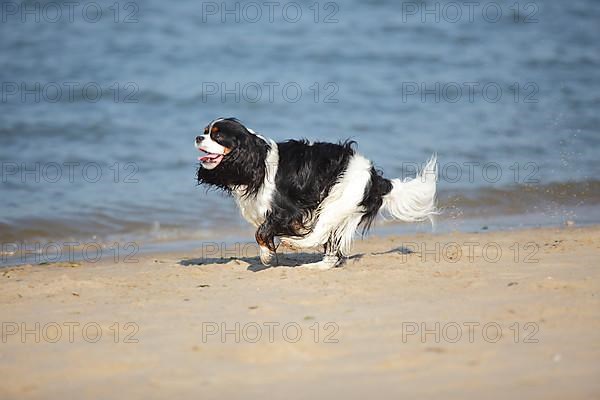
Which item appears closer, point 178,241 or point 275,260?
point 275,260

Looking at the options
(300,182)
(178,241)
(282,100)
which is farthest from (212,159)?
(282,100)

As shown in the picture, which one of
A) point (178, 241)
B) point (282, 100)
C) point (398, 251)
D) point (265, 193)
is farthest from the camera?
point (282, 100)

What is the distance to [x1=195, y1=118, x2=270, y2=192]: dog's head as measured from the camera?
5973 millimetres

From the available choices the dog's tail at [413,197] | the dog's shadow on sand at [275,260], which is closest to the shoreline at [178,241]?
the dog's shadow on sand at [275,260]

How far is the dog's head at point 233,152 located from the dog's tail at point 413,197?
0.96 metres

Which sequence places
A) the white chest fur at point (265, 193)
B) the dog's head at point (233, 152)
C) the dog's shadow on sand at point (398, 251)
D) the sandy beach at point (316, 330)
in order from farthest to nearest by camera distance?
the dog's shadow on sand at point (398, 251), the white chest fur at point (265, 193), the dog's head at point (233, 152), the sandy beach at point (316, 330)

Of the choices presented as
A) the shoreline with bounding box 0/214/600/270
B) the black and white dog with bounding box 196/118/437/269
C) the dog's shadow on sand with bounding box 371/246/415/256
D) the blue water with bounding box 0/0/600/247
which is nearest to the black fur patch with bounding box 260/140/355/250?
the black and white dog with bounding box 196/118/437/269

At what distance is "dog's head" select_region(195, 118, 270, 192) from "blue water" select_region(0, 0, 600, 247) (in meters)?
2.52

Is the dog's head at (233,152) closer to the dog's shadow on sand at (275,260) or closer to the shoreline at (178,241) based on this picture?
the dog's shadow on sand at (275,260)

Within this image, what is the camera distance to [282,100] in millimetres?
14242

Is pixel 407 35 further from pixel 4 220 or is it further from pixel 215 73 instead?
pixel 4 220

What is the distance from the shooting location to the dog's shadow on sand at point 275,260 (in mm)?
6531

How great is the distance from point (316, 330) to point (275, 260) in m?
2.25

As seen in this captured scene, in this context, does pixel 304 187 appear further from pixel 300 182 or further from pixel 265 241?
pixel 265 241
